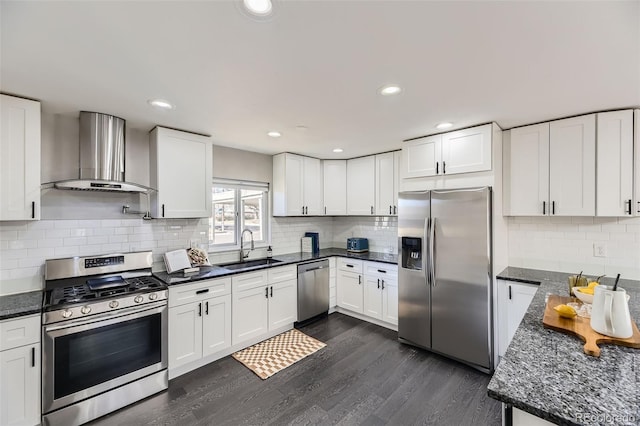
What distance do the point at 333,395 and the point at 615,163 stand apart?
311 cm

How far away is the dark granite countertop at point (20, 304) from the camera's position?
1.78 meters

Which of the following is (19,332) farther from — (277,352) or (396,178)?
(396,178)

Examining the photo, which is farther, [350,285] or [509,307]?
[350,285]

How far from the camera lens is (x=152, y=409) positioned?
2135 mm

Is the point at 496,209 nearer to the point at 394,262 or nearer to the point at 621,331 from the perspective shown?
the point at 394,262

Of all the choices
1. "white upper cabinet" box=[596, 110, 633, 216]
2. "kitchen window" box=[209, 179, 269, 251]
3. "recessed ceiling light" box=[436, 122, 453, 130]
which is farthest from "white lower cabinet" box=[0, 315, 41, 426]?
"white upper cabinet" box=[596, 110, 633, 216]

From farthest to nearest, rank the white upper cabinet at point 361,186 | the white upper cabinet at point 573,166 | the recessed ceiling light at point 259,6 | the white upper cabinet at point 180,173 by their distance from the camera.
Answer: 1. the white upper cabinet at point 361,186
2. the white upper cabinet at point 180,173
3. the white upper cabinet at point 573,166
4. the recessed ceiling light at point 259,6

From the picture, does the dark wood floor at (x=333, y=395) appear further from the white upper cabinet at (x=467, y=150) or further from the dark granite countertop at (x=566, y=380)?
the white upper cabinet at (x=467, y=150)

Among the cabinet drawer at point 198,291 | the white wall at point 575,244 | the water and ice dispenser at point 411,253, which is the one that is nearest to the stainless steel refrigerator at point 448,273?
the water and ice dispenser at point 411,253

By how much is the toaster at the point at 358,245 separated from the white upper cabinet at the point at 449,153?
140cm

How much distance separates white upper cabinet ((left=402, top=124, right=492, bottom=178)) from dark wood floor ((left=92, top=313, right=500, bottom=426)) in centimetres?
202

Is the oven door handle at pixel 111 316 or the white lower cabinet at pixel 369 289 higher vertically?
the oven door handle at pixel 111 316

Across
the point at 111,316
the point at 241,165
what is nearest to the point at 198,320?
the point at 111,316

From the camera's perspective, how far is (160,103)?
216 cm
